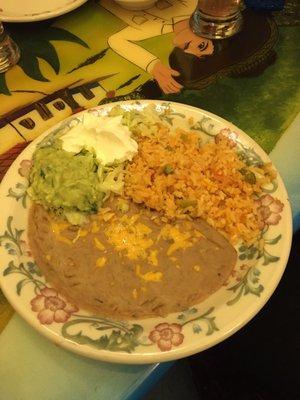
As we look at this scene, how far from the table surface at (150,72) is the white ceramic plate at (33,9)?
0.06 meters

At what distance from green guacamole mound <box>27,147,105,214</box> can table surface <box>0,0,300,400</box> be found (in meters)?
0.20

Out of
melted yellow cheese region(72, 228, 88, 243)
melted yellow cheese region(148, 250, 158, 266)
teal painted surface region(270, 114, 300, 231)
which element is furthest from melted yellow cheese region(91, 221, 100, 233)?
→ teal painted surface region(270, 114, 300, 231)

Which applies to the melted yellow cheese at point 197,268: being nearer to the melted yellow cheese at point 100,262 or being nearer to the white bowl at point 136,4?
the melted yellow cheese at point 100,262

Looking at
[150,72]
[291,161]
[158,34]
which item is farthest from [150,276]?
[158,34]

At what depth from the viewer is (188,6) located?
1.67 m

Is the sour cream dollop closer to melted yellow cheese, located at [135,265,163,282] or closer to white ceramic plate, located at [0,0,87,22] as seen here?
melted yellow cheese, located at [135,265,163,282]

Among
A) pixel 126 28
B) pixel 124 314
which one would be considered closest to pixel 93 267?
pixel 124 314

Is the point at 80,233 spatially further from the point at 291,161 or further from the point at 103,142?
→ the point at 291,161

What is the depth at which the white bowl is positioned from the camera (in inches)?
61.5

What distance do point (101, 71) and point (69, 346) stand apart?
3.05ft

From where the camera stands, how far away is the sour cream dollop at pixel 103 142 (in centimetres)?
110

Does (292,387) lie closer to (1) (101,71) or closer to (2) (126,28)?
(1) (101,71)

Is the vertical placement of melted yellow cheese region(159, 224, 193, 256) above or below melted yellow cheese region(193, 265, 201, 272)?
above

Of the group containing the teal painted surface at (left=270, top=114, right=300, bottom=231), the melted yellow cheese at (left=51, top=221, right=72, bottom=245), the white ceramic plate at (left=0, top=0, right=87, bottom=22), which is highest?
the white ceramic plate at (left=0, top=0, right=87, bottom=22)
